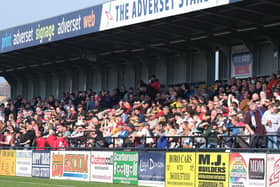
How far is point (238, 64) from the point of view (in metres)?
28.2

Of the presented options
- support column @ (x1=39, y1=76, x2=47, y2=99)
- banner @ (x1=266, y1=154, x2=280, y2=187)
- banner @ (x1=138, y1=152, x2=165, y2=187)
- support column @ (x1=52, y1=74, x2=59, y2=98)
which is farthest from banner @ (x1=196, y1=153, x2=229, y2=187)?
support column @ (x1=39, y1=76, x2=47, y2=99)

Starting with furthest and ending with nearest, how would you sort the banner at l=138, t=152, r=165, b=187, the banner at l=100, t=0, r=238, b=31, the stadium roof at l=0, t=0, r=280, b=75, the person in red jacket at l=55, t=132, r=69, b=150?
the person in red jacket at l=55, t=132, r=69, b=150 < the stadium roof at l=0, t=0, r=280, b=75 < the banner at l=100, t=0, r=238, b=31 < the banner at l=138, t=152, r=165, b=187

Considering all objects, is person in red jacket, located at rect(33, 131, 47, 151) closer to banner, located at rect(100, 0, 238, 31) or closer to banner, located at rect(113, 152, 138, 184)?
banner, located at rect(100, 0, 238, 31)

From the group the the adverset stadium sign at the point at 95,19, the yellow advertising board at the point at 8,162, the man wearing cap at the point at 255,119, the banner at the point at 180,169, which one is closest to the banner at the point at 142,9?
the the adverset stadium sign at the point at 95,19

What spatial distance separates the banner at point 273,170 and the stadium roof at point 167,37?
24.4 feet

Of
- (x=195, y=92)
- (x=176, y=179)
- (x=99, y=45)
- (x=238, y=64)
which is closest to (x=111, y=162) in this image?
(x=176, y=179)

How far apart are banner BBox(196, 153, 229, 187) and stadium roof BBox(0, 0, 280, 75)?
6174 mm

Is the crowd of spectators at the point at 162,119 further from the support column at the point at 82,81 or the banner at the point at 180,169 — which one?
the support column at the point at 82,81

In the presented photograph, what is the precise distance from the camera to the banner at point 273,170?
16.4 meters

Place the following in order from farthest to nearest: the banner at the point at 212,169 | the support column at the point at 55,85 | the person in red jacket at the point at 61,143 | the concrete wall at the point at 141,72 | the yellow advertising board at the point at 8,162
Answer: the support column at the point at 55,85
the yellow advertising board at the point at 8,162
the concrete wall at the point at 141,72
the person in red jacket at the point at 61,143
the banner at the point at 212,169

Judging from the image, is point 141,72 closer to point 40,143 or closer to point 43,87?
point 40,143

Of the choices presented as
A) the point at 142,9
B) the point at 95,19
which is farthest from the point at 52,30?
the point at 142,9

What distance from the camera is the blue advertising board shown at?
29547 millimetres

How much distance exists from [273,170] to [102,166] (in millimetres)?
8438
